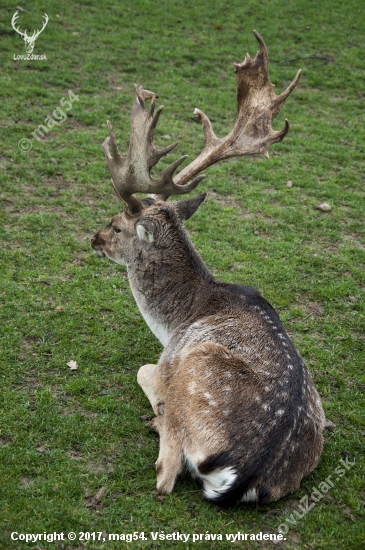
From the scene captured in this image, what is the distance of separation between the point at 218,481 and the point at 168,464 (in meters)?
0.54

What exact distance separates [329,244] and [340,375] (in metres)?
2.97

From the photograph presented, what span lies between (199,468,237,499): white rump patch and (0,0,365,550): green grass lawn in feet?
0.51

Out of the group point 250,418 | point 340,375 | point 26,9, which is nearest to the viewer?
point 250,418

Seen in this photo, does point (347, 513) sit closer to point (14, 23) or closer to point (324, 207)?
point (324, 207)

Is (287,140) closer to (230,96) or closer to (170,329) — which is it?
(230,96)

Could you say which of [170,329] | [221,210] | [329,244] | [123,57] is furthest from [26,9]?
[170,329]

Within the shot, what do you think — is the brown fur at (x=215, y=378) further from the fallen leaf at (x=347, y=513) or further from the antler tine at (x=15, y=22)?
the antler tine at (x=15, y=22)

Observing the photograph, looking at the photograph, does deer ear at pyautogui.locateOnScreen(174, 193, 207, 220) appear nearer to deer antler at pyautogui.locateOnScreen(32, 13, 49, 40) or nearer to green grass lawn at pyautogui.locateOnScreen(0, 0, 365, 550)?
green grass lawn at pyautogui.locateOnScreen(0, 0, 365, 550)

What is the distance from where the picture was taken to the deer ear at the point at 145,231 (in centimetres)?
602

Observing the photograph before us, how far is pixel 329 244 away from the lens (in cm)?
923

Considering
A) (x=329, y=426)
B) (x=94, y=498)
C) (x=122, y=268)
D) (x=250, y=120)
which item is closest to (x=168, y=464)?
(x=94, y=498)

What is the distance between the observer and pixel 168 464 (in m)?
5.11

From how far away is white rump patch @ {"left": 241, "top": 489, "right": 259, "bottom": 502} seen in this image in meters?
4.73

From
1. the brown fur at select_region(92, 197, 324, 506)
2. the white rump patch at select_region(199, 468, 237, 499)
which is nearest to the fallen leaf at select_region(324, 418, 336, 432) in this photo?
the brown fur at select_region(92, 197, 324, 506)
